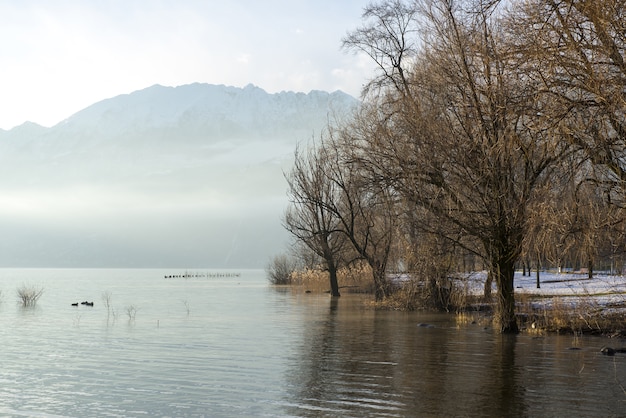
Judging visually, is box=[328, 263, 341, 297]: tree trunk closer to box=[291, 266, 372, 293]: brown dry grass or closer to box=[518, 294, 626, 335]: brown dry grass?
box=[291, 266, 372, 293]: brown dry grass

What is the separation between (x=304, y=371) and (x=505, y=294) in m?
9.10

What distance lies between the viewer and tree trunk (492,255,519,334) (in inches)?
843

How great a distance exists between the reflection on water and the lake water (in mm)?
29

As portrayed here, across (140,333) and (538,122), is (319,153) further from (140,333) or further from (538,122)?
(538,122)

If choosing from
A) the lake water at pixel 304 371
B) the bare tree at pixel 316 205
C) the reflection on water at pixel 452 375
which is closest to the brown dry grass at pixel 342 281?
the bare tree at pixel 316 205

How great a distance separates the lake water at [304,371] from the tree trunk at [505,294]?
0.56 meters

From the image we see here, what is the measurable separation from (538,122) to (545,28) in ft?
5.38

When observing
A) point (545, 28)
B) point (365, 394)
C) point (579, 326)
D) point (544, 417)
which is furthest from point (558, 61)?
point (579, 326)

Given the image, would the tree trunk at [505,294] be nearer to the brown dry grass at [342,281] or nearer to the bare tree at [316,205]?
the bare tree at [316,205]

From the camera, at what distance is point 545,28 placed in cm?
1174

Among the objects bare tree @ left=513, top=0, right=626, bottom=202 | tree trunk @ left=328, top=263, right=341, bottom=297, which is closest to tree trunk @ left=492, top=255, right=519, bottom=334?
bare tree @ left=513, top=0, right=626, bottom=202

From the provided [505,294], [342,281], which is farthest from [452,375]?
[342,281]

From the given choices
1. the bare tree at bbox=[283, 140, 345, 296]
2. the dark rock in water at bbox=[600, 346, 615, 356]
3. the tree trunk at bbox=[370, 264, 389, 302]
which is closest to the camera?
the dark rock in water at bbox=[600, 346, 615, 356]

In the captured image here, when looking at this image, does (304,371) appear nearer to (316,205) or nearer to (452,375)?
(452,375)
